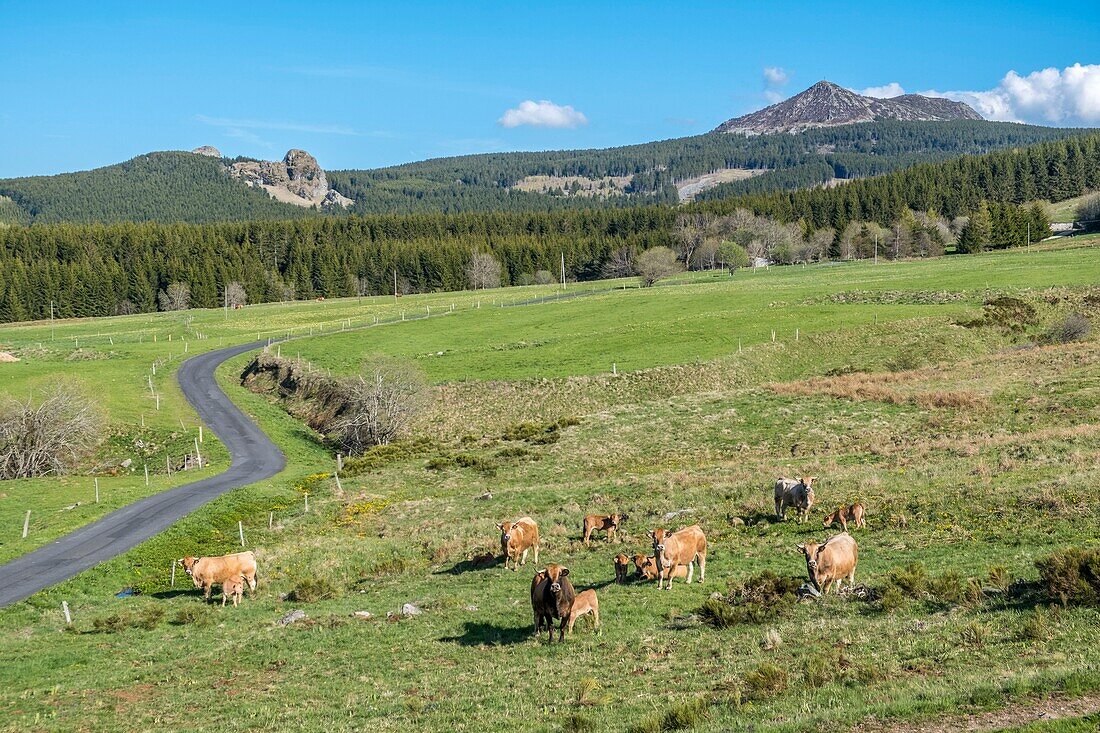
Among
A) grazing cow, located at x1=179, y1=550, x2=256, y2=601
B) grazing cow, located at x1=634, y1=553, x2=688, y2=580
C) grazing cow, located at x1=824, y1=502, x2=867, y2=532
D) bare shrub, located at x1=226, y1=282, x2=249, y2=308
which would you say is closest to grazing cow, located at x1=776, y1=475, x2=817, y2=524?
grazing cow, located at x1=824, y1=502, x2=867, y2=532

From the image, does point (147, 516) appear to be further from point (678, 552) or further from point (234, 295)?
point (234, 295)

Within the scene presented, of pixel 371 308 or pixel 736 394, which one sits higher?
pixel 371 308

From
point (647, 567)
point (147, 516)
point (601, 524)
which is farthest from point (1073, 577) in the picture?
point (147, 516)

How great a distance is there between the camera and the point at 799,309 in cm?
9019

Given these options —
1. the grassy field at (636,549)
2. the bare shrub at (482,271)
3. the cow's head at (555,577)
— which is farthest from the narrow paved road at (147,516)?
the bare shrub at (482,271)

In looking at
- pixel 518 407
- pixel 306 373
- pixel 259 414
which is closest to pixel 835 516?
pixel 518 407

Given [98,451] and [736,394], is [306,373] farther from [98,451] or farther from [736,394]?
[736,394]

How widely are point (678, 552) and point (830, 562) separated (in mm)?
4054

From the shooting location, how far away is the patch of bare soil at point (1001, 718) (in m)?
10.8

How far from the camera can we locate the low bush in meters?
15.8

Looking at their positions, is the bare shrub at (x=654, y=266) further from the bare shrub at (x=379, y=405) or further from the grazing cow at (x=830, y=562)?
the grazing cow at (x=830, y=562)

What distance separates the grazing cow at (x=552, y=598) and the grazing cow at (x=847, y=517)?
35.3 ft

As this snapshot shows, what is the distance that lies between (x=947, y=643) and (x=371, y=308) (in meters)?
139

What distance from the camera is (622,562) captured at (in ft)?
72.4
